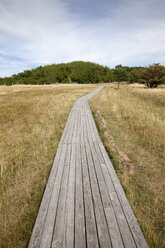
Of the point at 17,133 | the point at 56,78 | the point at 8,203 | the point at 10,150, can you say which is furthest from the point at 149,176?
the point at 56,78

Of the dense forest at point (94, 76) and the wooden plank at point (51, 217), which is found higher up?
the dense forest at point (94, 76)

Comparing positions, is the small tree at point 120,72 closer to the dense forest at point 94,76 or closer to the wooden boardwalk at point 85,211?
the dense forest at point 94,76

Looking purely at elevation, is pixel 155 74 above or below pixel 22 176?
above

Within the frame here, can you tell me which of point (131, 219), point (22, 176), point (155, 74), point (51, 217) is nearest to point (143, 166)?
point (131, 219)

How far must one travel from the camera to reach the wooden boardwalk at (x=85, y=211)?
175 centimetres

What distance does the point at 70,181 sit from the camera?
2.92m

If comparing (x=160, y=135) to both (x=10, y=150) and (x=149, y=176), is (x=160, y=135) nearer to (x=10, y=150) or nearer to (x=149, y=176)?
(x=149, y=176)

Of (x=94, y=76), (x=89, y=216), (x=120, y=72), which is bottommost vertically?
(x=89, y=216)

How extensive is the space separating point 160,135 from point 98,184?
4.28m

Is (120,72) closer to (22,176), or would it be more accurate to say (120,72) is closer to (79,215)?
(22,176)

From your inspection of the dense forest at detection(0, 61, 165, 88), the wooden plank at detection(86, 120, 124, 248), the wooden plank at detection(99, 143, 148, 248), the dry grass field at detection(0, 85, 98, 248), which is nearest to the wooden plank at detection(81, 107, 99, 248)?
the wooden plank at detection(86, 120, 124, 248)

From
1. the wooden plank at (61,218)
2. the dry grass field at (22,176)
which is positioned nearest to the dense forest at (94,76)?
the dry grass field at (22,176)

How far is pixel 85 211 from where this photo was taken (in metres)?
2.19

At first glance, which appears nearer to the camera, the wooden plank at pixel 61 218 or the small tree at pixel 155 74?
the wooden plank at pixel 61 218
